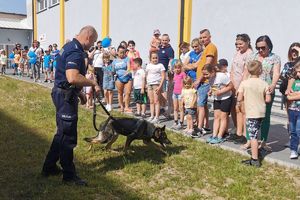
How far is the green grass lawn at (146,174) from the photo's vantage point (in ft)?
14.8

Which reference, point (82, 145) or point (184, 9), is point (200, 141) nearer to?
point (82, 145)

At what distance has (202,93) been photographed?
6.93 m

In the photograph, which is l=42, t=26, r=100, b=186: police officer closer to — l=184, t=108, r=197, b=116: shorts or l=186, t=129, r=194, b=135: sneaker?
l=184, t=108, r=197, b=116: shorts

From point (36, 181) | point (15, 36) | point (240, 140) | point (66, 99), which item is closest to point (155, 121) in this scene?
point (240, 140)

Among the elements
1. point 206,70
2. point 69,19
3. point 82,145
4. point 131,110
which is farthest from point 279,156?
point 69,19

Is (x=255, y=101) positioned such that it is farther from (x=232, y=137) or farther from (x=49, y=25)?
(x=49, y=25)

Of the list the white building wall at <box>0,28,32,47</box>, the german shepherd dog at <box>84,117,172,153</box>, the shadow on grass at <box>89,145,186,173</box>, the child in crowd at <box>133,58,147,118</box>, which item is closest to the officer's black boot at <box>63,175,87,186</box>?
the shadow on grass at <box>89,145,186,173</box>

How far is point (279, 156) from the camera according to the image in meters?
5.95

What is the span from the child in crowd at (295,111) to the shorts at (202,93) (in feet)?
5.11

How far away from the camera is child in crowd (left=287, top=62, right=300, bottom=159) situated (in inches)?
221

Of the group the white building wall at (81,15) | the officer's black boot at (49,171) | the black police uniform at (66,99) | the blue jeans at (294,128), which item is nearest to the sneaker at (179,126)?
the blue jeans at (294,128)

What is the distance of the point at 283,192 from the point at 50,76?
14.7 m

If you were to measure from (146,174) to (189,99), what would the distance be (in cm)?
239

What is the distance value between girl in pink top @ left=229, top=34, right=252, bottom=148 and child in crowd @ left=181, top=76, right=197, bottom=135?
2.49 ft
